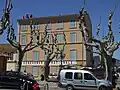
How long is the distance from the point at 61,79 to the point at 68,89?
1.05 meters

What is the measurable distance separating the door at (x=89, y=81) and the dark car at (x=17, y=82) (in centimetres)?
517

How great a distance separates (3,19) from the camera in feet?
92.8

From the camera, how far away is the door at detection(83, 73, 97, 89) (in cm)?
2584

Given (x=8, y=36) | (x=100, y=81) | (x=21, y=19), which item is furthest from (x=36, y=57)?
(x=100, y=81)

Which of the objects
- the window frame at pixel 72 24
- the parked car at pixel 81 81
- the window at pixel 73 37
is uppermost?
the window frame at pixel 72 24

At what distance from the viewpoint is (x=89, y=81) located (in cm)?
2594

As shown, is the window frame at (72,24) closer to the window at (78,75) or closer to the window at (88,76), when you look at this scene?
the window at (78,75)

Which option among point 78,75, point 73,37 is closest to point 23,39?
point 73,37

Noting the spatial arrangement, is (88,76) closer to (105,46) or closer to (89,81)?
(89,81)

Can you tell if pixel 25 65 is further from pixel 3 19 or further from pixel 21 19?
pixel 3 19

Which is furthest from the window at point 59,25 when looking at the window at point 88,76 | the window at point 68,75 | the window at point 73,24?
the window at point 88,76

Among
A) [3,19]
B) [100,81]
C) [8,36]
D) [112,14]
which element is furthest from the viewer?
[8,36]

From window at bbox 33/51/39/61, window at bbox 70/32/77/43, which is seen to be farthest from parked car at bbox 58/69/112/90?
window at bbox 33/51/39/61

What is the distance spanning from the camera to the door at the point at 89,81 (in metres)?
25.8
